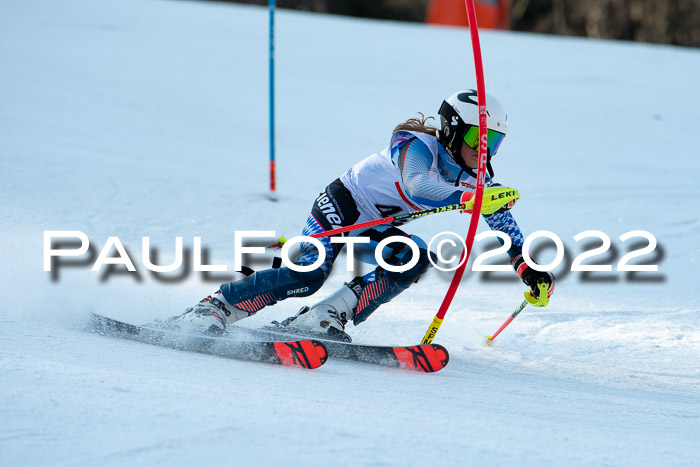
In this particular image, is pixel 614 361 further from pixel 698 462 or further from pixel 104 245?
pixel 104 245

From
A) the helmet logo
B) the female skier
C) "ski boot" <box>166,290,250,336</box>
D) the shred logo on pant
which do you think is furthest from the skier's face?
"ski boot" <box>166,290,250,336</box>

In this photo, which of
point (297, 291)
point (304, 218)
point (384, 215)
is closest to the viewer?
point (297, 291)

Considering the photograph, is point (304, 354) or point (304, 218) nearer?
point (304, 354)

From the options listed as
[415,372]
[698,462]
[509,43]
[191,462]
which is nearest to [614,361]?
[415,372]

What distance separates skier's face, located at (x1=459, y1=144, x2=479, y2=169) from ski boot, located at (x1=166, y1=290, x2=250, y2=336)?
1300 millimetres

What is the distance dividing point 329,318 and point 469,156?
1.04 meters

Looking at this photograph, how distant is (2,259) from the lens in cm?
466

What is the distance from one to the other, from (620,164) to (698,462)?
6813 mm

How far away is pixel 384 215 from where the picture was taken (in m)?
3.92

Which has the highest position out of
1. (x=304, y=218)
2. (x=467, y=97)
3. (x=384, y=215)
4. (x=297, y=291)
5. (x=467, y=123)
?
(x=467, y=97)

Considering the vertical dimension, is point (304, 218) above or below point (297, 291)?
below

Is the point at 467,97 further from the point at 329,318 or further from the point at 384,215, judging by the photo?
the point at 329,318

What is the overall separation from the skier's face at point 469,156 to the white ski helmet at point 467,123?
0.8 inches

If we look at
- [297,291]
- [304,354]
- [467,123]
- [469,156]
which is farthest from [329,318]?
[467,123]
